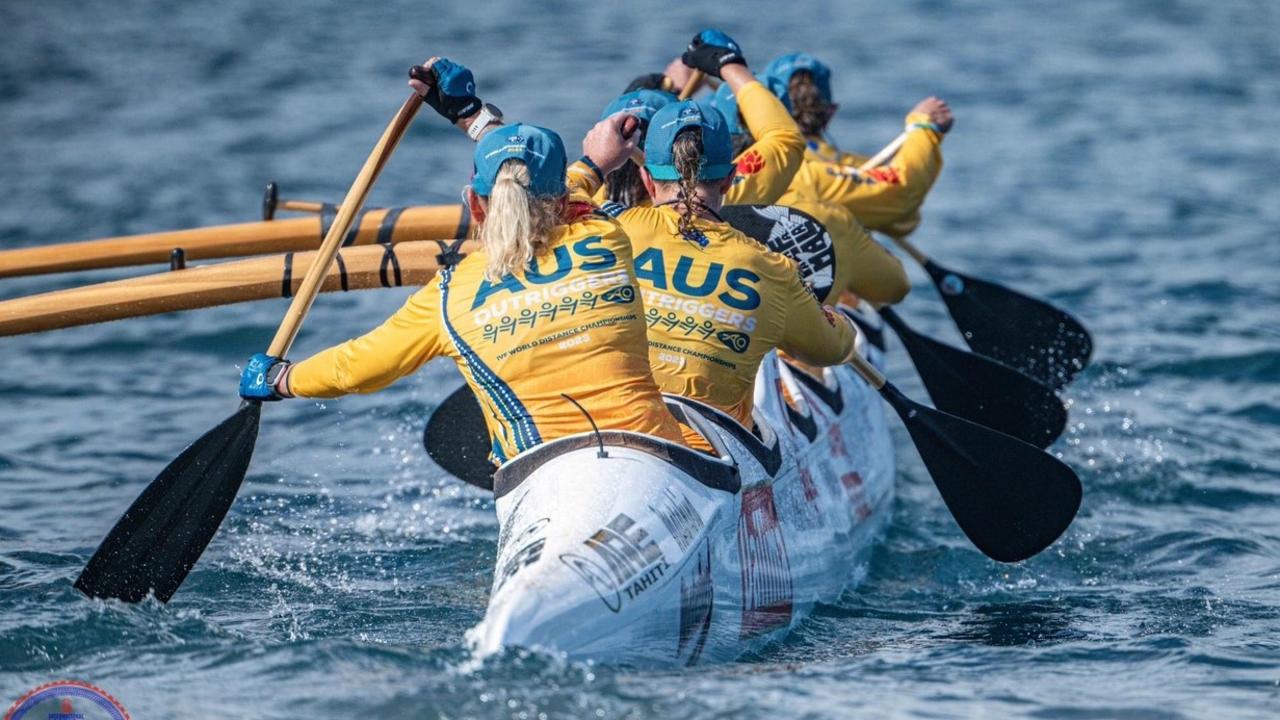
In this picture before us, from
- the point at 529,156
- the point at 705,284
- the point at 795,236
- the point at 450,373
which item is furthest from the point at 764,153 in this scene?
the point at 450,373

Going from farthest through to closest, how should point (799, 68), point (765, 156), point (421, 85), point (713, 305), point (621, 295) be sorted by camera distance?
point (799, 68) < point (765, 156) < point (421, 85) < point (713, 305) < point (621, 295)

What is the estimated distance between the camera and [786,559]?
6.48 m

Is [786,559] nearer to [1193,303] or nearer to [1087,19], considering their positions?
[1193,303]

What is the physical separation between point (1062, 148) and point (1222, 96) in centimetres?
313

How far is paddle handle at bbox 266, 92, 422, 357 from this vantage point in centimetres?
638

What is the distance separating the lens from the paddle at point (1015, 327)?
9867mm

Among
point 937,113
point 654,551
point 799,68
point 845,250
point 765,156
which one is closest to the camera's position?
point 654,551

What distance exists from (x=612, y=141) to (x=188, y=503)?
7.04 ft

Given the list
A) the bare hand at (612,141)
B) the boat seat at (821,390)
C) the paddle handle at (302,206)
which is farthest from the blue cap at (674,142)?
the paddle handle at (302,206)

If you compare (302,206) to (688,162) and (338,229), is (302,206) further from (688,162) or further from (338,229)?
(688,162)

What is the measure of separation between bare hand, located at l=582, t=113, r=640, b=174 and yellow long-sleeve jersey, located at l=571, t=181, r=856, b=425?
273mm

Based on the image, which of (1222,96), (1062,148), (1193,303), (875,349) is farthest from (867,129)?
(875,349)

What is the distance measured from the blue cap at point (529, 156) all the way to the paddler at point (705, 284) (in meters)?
0.71

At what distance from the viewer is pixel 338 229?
6.56m
